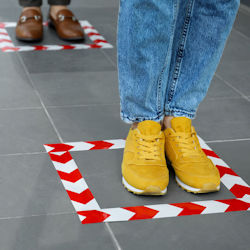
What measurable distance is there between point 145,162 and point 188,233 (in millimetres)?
293

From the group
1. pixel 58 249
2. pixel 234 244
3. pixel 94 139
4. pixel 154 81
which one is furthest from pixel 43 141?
pixel 234 244

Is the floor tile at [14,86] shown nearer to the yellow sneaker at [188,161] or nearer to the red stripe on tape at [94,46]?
the red stripe on tape at [94,46]

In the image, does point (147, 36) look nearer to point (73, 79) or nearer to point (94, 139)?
point (94, 139)

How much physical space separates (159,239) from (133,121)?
1.44ft

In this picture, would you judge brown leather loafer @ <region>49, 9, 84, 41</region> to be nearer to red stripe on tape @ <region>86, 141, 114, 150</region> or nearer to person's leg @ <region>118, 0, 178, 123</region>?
red stripe on tape @ <region>86, 141, 114, 150</region>

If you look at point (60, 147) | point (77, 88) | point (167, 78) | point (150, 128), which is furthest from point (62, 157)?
point (77, 88)

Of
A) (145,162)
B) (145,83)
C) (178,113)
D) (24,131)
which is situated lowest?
(24,131)

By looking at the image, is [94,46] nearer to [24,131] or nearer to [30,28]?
[30,28]

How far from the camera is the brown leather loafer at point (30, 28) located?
3.03 metres

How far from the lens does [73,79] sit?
102 inches

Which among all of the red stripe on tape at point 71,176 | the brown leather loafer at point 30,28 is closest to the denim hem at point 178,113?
the red stripe on tape at point 71,176

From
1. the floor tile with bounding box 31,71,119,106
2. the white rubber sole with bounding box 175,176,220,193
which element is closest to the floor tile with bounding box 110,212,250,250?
the white rubber sole with bounding box 175,176,220,193

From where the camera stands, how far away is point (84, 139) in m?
2.01

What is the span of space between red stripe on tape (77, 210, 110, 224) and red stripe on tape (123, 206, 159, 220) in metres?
0.07
